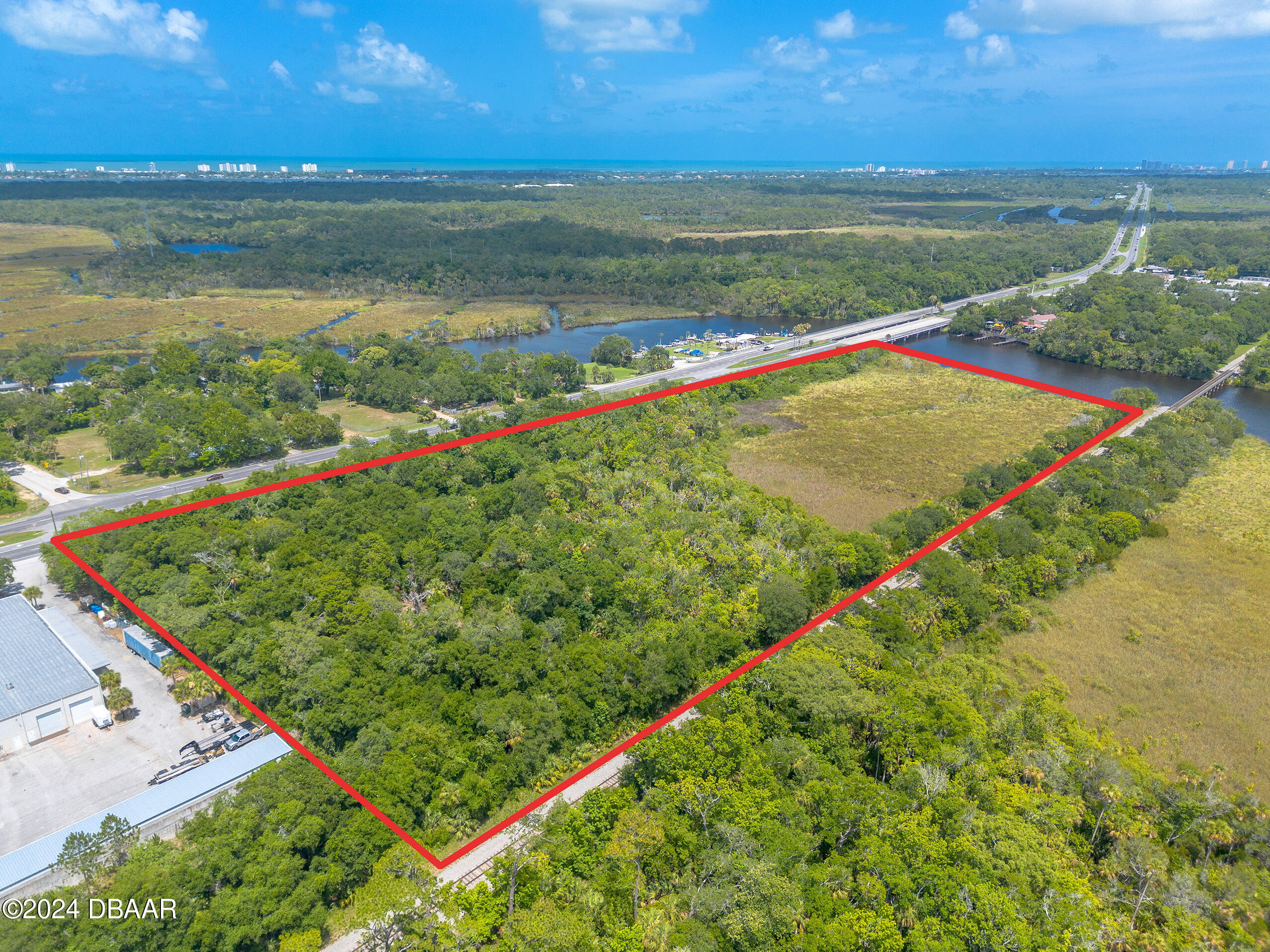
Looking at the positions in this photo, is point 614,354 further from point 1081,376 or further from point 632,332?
point 1081,376

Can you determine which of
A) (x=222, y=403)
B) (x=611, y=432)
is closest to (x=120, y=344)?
Answer: (x=222, y=403)

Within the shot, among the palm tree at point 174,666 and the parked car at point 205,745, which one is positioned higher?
the palm tree at point 174,666

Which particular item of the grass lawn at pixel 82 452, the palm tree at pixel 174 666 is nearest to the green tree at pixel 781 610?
the palm tree at pixel 174 666

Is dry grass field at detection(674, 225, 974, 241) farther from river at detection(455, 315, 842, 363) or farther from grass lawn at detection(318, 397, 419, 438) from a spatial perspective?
grass lawn at detection(318, 397, 419, 438)

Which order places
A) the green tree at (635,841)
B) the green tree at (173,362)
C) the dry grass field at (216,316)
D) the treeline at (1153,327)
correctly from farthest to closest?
the dry grass field at (216,316), the treeline at (1153,327), the green tree at (173,362), the green tree at (635,841)

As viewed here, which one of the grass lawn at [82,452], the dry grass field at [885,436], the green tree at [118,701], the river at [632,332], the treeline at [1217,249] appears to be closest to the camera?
the green tree at [118,701]

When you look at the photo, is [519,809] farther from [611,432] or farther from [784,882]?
[611,432]

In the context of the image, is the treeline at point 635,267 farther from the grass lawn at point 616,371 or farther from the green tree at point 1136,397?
the green tree at point 1136,397
